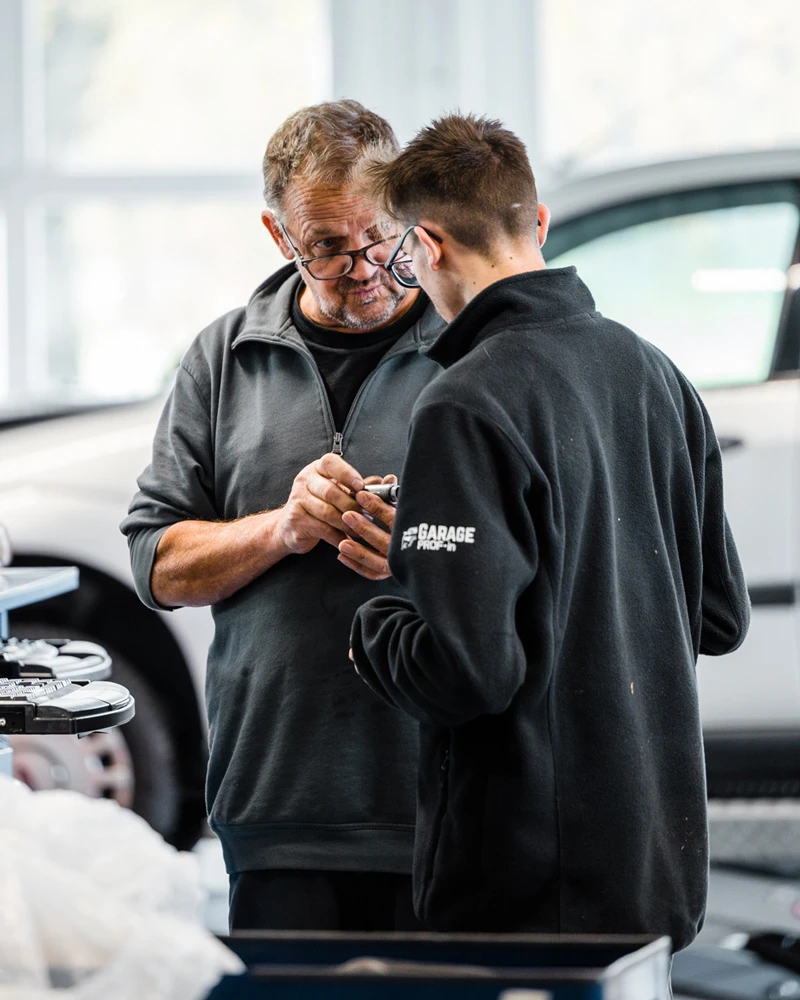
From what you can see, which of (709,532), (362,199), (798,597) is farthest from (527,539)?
(798,597)

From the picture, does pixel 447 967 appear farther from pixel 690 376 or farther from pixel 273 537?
pixel 690 376

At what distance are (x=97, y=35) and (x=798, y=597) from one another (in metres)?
4.16

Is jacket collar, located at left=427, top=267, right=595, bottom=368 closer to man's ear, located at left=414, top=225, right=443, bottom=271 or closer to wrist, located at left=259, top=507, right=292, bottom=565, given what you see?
man's ear, located at left=414, top=225, right=443, bottom=271

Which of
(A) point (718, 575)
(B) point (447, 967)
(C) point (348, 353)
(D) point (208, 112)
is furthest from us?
(D) point (208, 112)

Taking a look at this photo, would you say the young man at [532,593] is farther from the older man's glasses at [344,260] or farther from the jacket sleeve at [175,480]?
the jacket sleeve at [175,480]

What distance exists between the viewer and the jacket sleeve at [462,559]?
4.55ft

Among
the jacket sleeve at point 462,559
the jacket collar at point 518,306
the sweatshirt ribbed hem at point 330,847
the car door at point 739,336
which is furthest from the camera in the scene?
the car door at point 739,336

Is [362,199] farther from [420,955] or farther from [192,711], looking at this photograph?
[192,711]

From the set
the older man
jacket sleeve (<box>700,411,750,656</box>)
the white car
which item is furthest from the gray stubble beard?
the white car

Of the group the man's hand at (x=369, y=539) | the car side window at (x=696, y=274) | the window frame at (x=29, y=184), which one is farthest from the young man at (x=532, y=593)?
the window frame at (x=29, y=184)

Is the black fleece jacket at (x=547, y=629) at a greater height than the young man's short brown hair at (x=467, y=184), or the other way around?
the young man's short brown hair at (x=467, y=184)

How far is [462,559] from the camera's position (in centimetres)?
138

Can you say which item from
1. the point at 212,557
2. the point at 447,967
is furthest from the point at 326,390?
the point at 447,967

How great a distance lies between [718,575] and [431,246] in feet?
1.80
